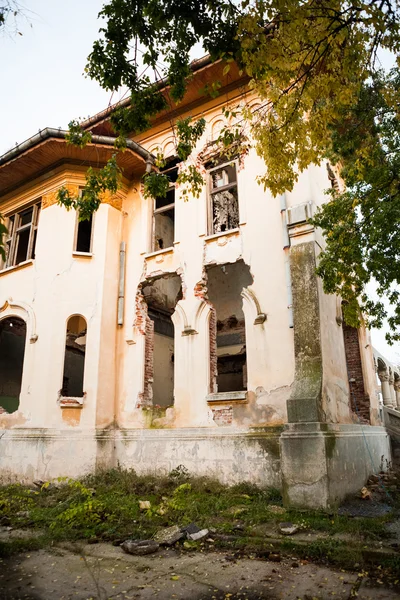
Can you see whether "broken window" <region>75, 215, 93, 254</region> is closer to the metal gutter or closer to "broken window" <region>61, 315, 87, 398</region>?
"broken window" <region>61, 315, 87, 398</region>

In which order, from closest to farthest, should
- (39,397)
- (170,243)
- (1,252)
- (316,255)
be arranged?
(1,252), (316,255), (39,397), (170,243)

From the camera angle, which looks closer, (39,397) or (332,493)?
(332,493)

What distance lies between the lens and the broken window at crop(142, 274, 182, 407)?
45.0 feet

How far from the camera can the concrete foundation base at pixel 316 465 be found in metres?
6.79

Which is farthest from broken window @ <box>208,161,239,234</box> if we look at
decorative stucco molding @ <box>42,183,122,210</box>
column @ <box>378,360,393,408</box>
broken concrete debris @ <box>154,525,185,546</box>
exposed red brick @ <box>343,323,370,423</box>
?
column @ <box>378,360,393,408</box>

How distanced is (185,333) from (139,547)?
517 cm

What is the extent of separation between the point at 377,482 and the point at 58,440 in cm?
703

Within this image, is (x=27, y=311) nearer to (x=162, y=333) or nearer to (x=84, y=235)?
(x=84, y=235)

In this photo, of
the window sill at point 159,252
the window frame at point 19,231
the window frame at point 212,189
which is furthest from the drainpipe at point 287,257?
the window frame at point 19,231

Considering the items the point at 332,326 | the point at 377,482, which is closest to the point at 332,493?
the point at 377,482

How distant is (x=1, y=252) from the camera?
2965 millimetres

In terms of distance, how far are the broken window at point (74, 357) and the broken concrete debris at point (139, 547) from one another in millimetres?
9062

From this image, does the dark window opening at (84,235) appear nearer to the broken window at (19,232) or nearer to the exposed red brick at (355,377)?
the broken window at (19,232)

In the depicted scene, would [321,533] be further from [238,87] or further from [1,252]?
[238,87]
